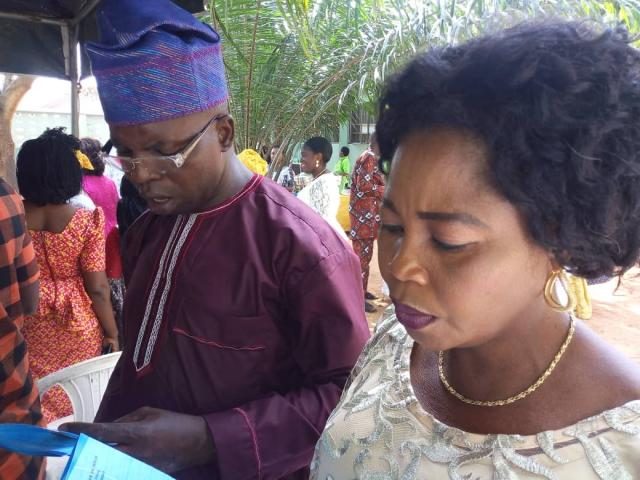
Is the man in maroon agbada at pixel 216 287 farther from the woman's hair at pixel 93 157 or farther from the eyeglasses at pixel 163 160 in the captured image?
the woman's hair at pixel 93 157

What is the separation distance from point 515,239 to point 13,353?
124 cm

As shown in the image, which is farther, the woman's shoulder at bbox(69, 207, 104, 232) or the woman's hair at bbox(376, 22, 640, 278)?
the woman's shoulder at bbox(69, 207, 104, 232)

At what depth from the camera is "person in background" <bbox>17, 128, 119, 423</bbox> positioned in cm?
289

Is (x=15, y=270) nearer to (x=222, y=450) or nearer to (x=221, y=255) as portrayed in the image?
(x=221, y=255)

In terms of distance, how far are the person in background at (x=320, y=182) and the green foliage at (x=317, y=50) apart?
65cm

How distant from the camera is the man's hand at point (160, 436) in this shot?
1.18 metres

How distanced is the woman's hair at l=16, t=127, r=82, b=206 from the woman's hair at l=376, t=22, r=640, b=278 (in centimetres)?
251

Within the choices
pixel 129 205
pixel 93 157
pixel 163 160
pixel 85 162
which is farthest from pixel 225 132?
pixel 93 157

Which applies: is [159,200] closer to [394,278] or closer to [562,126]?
[394,278]

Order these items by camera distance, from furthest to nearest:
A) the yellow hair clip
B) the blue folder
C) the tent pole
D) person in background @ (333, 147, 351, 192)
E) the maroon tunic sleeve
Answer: person in background @ (333, 147, 351, 192) < the yellow hair clip < the tent pole < the maroon tunic sleeve < the blue folder

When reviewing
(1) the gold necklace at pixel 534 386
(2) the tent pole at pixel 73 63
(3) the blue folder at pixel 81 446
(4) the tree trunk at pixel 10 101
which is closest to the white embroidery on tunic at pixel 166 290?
(3) the blue folder at pixel 81 446

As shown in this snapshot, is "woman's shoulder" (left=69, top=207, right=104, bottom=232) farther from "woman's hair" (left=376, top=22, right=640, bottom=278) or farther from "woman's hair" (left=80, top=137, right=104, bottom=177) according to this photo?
"woman's hair" (left=376, top=22, right=640, bottom=278)

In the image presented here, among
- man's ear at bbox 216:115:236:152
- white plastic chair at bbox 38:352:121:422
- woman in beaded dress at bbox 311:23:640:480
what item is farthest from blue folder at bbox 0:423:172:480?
white plastic chair at bbox 38:352:121:422

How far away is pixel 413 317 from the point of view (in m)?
0.98
